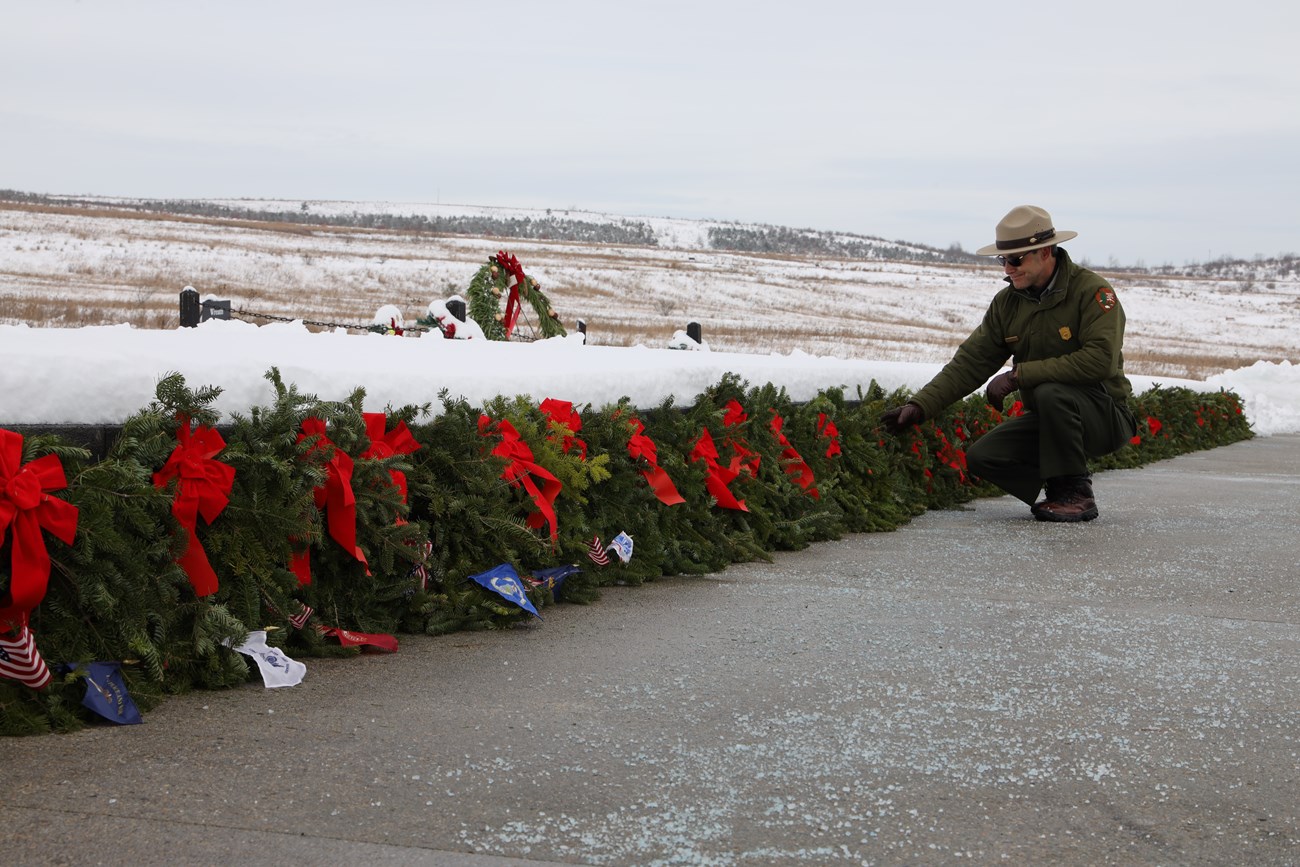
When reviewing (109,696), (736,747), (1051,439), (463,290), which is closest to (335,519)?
(109,696)

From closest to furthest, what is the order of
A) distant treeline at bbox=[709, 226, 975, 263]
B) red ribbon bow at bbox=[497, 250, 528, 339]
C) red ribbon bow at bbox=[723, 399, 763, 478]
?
red ribbon bow at bbox=[723, 399, 763, 478] → red ribbon bow at bbox=[497, 250, 528, 339] → distant treeline at bbox=[709, 226, 975, 263]

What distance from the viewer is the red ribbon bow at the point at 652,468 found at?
507cm

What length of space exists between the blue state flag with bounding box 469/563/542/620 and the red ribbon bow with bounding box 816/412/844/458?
2.73m

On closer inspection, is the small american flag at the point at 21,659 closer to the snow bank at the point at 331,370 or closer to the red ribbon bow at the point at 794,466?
the snow bank at the point at 331,370

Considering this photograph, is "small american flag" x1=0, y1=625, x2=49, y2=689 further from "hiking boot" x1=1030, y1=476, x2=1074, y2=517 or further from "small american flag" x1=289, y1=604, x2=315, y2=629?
"hiking boot" x1=1030, y1=476, x2=1074, y2=517

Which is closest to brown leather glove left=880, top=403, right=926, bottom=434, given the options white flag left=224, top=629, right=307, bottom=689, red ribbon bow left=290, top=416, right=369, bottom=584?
red ribbon bow left=290, top=416, right=369, bottom=584

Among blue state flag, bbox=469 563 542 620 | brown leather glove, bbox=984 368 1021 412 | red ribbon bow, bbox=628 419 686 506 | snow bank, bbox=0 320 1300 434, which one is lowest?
blue state flag, bbox=469 563 542 620

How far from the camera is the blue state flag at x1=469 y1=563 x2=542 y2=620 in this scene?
165 inches

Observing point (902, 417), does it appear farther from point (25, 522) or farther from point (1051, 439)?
point (25, 522)

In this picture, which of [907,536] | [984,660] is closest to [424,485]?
[984,660]

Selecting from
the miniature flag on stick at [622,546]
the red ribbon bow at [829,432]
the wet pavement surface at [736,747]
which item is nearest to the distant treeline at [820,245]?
the red ribbon bow at [829,432]

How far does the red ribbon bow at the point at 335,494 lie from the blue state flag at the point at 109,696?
0.71m

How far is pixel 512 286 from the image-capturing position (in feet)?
36.7

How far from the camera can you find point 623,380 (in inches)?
211
